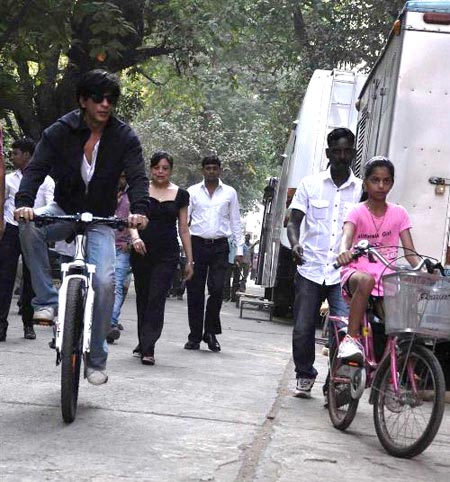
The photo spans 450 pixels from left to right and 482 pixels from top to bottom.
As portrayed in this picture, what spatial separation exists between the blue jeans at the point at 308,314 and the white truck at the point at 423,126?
4.13ft

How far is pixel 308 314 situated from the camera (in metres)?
7.71

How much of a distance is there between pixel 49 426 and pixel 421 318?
6.49 feet

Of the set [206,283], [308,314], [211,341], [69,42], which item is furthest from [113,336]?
[69,42]

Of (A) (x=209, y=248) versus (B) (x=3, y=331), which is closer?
(B) (x=3, y=331)

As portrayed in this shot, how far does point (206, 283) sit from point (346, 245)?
190 inches

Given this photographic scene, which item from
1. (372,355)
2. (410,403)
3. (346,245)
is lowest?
(410,403)

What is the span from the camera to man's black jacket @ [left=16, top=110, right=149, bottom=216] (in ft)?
20.8

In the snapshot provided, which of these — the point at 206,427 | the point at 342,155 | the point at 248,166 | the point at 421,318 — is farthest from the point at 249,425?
the point at 248,166

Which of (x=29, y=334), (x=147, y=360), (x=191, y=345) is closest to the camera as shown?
(x=147, y=360)

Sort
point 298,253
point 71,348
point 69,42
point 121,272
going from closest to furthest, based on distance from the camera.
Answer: point 71,348 → point 298,253 → point 121,272 → point 69,42

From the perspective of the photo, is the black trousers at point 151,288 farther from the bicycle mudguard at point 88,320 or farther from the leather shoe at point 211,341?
the bicycle mudguard at point 88,320

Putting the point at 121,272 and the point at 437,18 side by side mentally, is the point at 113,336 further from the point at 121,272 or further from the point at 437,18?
the point at 437,18

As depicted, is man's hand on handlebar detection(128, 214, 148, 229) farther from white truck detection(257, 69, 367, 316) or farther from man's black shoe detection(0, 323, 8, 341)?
white truck detection(257, 69, 367, 316)

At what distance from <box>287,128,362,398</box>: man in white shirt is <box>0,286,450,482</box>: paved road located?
0.37m
